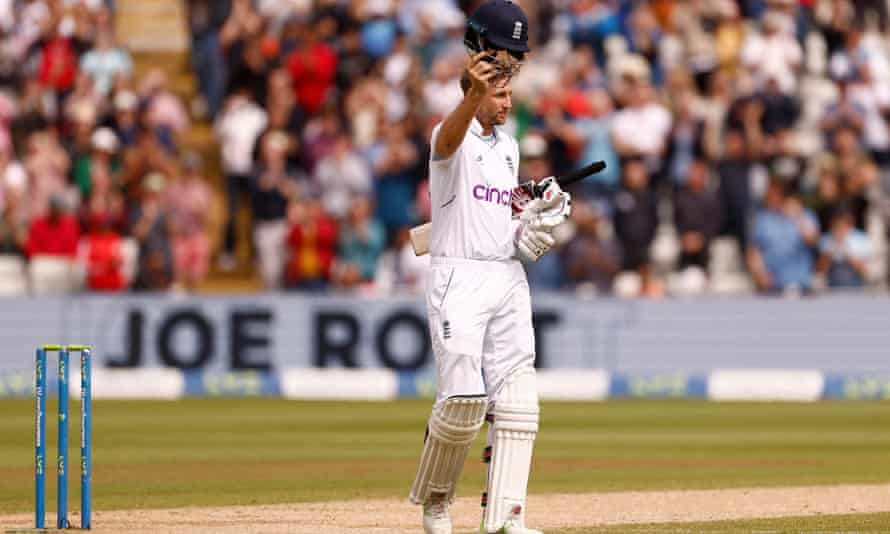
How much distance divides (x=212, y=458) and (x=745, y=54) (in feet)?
31.2

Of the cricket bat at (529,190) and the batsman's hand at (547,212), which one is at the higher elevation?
the cricket bat at (529,190)

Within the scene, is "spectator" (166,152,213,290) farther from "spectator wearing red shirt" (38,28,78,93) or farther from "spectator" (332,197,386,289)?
"spectator wearing red shirt" (38,28,78,93)

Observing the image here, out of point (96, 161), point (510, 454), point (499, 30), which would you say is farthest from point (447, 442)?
point (96, 161)

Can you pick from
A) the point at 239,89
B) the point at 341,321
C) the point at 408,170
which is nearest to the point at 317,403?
the point at 341,321

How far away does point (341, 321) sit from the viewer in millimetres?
18609

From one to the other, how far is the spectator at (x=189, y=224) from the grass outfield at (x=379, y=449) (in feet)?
5.34

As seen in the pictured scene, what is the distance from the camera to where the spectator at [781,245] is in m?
18.5

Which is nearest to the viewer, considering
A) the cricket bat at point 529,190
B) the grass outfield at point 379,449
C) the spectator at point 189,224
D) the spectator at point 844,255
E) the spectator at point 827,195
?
the cricket bat at point 529,190

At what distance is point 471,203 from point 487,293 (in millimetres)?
360

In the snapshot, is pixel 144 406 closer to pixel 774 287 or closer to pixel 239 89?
pixel 239 89

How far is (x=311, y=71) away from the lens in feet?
65.2

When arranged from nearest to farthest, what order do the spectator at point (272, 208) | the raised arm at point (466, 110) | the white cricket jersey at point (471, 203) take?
1. the raised arm at point (466, 110)
2. the white cricket jersey at point (471, 203)
3. the spectator at point (272, 208)

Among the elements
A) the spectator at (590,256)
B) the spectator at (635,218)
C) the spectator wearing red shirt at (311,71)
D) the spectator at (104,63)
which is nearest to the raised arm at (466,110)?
the spectator at (590,256)

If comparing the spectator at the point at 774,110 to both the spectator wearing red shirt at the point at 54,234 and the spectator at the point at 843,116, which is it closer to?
the spectator at the point at 843,116
